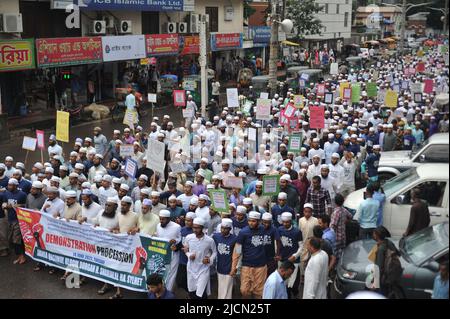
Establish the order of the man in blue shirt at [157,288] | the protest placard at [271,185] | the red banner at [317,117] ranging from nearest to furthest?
the man in blue shirt at [157,288] → the protest placard at [271,185] → the red banner at [317,117]

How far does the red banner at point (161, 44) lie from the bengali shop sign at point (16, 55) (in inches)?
295

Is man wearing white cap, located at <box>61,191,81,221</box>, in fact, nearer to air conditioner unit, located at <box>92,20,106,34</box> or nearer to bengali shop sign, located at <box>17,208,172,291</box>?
bengali shop sign, located at <box>17,208,172,291</box>

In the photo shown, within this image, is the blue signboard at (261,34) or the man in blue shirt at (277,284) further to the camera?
the blue signboard at (261,34)

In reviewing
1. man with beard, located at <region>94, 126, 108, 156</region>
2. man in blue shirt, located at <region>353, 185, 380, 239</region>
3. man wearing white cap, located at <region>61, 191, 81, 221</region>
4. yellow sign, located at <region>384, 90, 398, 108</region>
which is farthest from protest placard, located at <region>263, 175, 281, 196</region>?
yellow sign, located at <region>384, 90, 398, 108</region>

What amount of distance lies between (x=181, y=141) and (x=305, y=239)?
613 centimetres

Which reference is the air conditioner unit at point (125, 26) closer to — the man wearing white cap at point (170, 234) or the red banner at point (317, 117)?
the red banner at point (317, 117)

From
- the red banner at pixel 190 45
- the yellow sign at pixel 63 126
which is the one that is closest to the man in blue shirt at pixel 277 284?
the yellow sign at pixel 63 126

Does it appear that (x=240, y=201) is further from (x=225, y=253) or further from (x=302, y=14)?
(x=302, y=14)

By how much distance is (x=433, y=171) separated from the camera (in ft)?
29.5

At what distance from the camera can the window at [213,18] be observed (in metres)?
33.9

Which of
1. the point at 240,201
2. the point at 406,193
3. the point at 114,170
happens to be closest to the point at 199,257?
the point at 240,201

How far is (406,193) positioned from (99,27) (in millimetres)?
18777

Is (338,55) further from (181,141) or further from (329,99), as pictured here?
(181,141)

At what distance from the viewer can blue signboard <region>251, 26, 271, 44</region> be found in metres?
37.4
